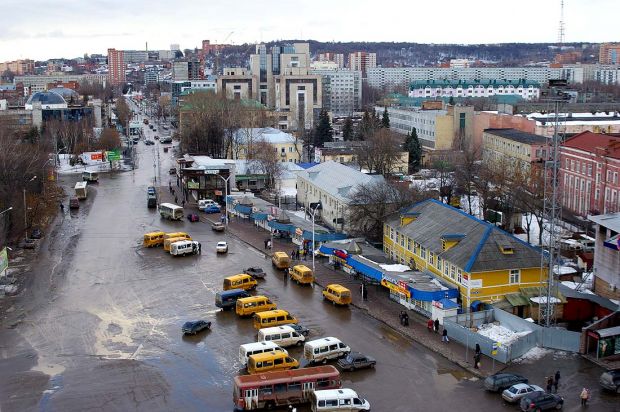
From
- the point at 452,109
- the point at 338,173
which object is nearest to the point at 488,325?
the point at 338,173

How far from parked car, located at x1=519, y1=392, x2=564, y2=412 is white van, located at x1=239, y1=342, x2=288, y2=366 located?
5.86 meters

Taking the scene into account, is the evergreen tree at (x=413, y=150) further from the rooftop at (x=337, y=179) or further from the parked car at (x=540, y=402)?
the parked car at (x=540, y=402)

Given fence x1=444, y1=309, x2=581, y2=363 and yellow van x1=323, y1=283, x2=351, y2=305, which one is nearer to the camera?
fence x1=444, y1=309, x2=581, y2=363

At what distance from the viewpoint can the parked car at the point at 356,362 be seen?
60.5 ft

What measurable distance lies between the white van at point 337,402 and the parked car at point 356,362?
7.76ft

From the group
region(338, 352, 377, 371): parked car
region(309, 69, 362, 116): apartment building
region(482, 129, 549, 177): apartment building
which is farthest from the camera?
region(309, 69, 362, 116): apartment building

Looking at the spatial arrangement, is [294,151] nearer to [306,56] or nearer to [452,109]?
[452,109]

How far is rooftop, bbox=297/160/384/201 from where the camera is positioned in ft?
113

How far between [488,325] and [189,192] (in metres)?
27.5

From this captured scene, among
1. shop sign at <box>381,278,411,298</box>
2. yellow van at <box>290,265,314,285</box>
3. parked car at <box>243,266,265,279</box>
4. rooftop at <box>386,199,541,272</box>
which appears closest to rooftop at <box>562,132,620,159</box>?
rooftop at <box>386,199,541,272</box>

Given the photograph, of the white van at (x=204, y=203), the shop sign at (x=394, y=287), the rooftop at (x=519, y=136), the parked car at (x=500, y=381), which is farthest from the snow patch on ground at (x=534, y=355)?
the rooftop at (x=519, y=136)

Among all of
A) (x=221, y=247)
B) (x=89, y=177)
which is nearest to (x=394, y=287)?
(x=221, y=247)

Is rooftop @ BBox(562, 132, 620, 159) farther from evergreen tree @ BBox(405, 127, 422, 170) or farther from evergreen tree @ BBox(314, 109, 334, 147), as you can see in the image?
evergreen tree @ BBox(314, 109, 334, 147)

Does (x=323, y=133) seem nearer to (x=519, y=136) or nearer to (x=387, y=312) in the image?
(x=519, y=136)
